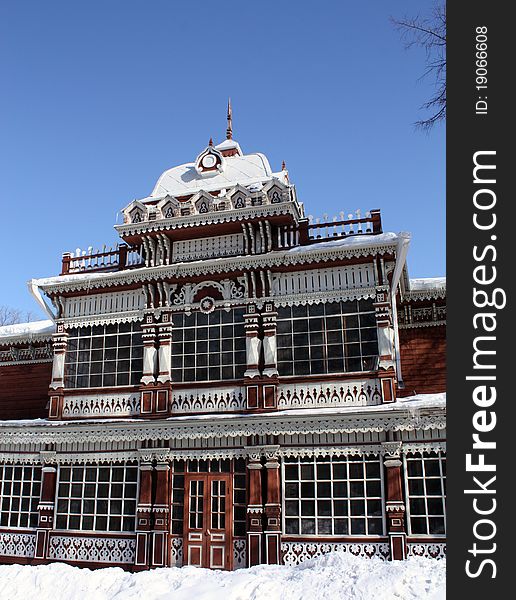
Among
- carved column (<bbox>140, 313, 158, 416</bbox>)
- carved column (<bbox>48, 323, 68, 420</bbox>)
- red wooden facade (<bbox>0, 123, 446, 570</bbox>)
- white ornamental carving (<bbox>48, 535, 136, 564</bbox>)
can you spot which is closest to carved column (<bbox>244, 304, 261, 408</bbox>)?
red wooden facade (<bbox>0, 123, 446, 570</bbox>)

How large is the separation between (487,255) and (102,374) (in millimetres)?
12093

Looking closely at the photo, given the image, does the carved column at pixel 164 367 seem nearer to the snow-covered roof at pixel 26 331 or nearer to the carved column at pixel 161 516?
the carved column at pixel 161 516

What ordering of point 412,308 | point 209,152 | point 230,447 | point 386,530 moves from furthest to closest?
point 209,152
point 412,308
point 230,447
point 386,530

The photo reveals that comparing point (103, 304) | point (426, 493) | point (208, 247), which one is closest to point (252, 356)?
point (208, 247)

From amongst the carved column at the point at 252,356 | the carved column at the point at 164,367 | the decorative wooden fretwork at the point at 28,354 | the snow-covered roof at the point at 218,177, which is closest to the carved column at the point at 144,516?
the carved column at the point at 164,367

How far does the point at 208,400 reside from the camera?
1469cm

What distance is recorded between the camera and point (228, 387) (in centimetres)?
1462

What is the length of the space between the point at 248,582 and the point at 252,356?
511 cm

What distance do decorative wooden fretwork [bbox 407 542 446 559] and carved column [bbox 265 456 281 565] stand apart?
283cm

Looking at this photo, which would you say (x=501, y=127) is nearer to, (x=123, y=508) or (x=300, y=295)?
(x=300, y=295)

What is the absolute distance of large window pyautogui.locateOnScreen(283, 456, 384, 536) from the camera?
1297 centimetres

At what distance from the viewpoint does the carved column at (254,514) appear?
13.2 metres

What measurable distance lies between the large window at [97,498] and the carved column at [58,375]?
1.52 metres

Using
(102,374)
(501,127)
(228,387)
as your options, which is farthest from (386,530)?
(501,127)
